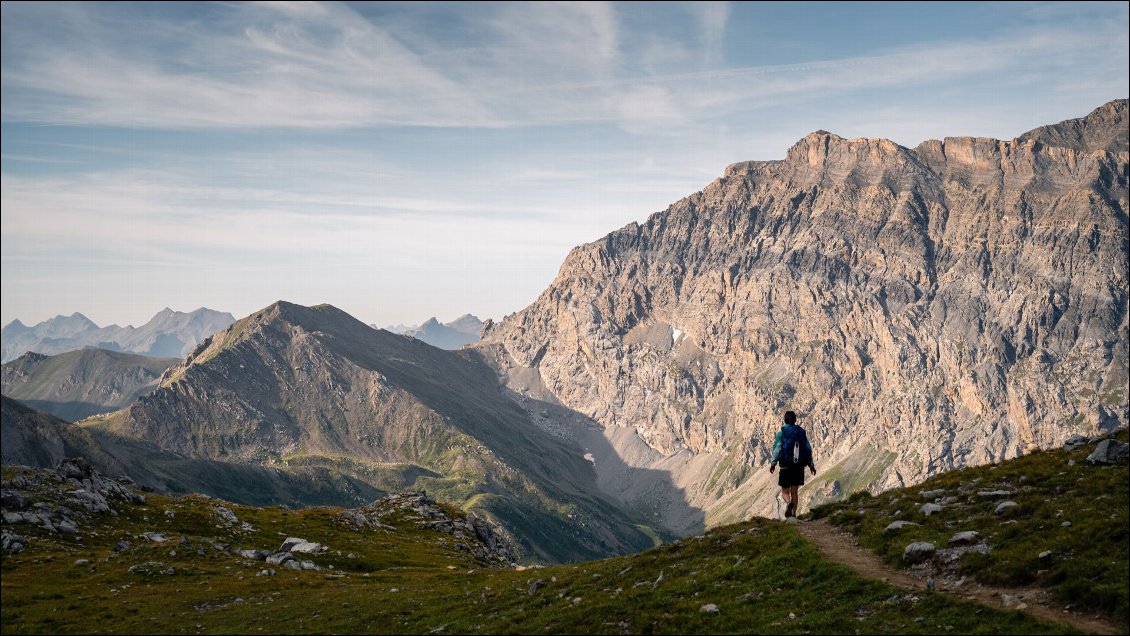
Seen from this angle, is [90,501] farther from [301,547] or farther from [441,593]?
[441,593]

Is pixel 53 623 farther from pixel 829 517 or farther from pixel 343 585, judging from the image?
pixel 829 517

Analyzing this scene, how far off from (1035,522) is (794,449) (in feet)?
45.9

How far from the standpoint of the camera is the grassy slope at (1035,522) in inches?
1006

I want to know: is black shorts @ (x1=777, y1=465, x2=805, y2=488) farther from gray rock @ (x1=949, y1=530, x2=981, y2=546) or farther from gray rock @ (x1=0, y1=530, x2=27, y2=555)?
gray rock @ (x1=0, y1=530, x2=27, y2=555)

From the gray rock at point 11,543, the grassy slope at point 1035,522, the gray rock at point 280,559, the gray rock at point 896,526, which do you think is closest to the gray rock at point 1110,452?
the grassy slope at point 1035,522

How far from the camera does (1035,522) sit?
3131cm

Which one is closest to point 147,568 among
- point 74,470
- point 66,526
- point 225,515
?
point 66,526

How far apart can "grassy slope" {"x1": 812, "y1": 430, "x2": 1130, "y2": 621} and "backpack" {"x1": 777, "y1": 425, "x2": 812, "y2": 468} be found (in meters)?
3.42

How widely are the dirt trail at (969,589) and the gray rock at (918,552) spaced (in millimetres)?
791

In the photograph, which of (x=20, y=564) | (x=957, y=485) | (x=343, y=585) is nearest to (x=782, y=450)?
(x=957, y=485)

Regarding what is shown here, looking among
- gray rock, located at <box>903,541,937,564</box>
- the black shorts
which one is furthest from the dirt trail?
the black shorts

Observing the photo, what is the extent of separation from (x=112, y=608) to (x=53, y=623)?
3.66 metres

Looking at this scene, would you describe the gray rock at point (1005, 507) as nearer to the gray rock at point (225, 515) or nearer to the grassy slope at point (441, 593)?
the grassy slope at point (441, 593)

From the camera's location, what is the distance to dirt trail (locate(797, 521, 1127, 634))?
23.5 m
